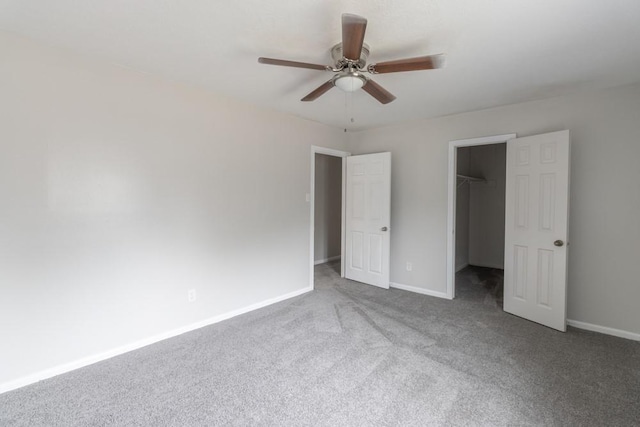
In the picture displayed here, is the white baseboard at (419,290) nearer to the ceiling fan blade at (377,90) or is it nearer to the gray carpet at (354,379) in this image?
the gray carpet at (354,379)

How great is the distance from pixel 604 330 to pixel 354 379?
2633 millimetres

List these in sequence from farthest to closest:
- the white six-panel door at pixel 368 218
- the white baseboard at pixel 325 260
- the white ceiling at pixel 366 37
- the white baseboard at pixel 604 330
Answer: the white baseboard at pixel 325 260, the white six-panel door at pixel 368 218, the white baseboard at pixel 604 330, the white ceiling at pixel 366 37

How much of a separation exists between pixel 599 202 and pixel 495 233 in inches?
98.6

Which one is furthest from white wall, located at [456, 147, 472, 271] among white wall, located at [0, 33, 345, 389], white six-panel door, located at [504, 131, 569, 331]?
white wall, located at [0, 33, 345, 389]

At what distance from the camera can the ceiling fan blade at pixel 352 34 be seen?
4.62 ft

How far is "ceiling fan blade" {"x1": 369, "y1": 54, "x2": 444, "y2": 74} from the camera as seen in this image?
172cm

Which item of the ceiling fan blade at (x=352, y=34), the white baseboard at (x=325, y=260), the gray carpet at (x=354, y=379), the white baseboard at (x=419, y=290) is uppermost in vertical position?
the ceiling fan blade at (x=352, y=34)

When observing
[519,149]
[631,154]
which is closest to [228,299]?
[519,149]

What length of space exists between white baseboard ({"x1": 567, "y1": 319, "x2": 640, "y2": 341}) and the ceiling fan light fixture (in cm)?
321

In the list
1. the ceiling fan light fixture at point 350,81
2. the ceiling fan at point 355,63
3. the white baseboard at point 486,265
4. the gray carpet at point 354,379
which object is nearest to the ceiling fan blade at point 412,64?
the ceiling fan at point 355,63

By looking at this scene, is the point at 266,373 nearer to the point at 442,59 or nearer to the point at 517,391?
the point at 517,391

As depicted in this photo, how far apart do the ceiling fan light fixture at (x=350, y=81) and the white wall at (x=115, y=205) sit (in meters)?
1.51

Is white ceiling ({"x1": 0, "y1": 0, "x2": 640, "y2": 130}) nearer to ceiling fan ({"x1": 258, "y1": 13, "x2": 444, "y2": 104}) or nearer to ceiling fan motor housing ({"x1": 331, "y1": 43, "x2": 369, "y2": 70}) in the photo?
ceiling fan motor housing ({"x1": 331, "y1": 43, "x2": 369, "y2": 70})

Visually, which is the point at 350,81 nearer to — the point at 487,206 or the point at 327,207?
the point at 327,207
